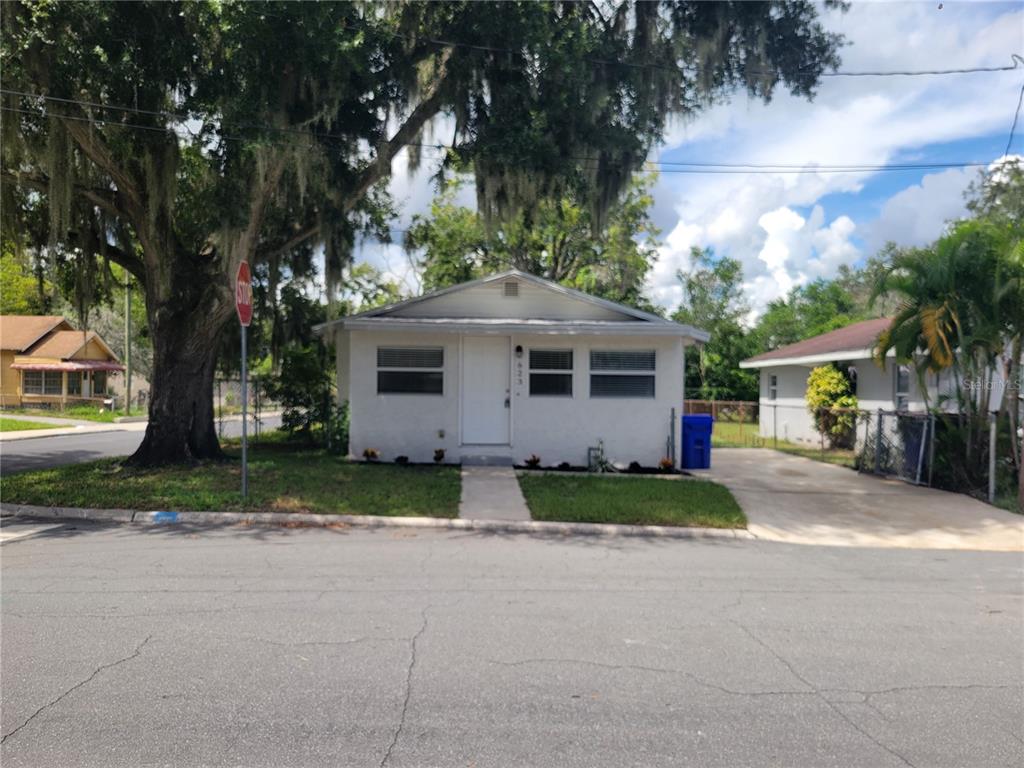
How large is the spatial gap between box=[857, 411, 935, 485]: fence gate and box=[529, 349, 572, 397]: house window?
20.2ft

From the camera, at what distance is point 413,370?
48.2ft

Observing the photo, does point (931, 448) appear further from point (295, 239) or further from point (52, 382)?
point (52, 382)

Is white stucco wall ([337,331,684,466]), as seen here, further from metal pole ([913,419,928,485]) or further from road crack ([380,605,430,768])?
road crack ([380,605,430,768])

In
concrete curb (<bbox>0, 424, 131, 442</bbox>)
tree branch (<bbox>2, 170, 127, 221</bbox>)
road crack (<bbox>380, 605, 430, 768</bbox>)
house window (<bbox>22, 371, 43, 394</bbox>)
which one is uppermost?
tree branch (<bbox>2, 170, 127, 221</bbox>)

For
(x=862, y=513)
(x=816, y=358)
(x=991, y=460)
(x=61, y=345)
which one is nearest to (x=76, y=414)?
(x=61, y=345)

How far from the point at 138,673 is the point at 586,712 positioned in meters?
2.63

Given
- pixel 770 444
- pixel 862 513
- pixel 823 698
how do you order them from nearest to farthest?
1. pixel 823 698
2. pixel 862 513
3. pixel 770 444

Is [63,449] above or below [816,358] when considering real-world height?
below

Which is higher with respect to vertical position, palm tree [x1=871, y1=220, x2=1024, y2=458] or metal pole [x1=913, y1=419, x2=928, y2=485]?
palm tree [x1=871, y1=220, x2=1024, y2=458]

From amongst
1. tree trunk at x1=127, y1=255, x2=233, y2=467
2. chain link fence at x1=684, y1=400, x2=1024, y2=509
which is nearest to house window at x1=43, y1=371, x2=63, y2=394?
tree trunk at x1=127, y1=255, x2=233, y2=467

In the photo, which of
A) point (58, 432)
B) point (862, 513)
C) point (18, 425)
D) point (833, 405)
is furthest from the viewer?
point (18, 425)

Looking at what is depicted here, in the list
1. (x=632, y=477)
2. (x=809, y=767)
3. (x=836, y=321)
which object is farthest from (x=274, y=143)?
(x=836, y=321)

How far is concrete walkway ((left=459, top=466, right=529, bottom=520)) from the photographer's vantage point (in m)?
10.1

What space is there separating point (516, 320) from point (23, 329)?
37448 millimetres
